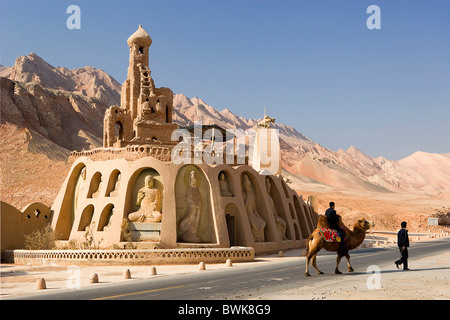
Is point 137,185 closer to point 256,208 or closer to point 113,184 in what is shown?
point 113,184

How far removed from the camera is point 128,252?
968 inches

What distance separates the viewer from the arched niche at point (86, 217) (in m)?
30.0

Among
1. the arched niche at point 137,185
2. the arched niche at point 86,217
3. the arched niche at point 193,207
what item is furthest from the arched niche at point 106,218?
the arched niche at point 193,207

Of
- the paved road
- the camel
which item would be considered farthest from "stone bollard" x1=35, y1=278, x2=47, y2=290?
the camel

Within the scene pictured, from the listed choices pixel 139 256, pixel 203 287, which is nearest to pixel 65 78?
pixel 139 256

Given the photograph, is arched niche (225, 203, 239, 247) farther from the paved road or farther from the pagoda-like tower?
the pagoda-like tower

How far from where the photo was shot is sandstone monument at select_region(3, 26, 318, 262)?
2719 centimetres

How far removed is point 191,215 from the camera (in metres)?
27.8

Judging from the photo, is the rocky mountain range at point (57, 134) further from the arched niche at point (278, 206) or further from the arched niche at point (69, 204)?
the arched niche at point (278, 206)

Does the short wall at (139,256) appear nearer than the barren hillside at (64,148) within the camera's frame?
Yes

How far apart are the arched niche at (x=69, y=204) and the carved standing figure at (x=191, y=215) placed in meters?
8.10

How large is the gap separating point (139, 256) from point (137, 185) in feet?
17.3

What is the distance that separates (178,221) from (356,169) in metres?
178
